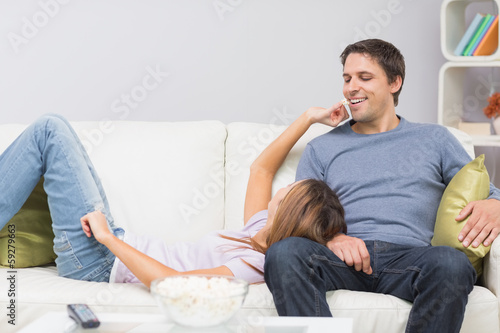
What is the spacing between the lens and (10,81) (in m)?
3.02

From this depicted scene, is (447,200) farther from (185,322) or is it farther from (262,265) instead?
(185,322)

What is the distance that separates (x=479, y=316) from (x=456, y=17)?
169cm

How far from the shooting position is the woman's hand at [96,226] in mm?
1722

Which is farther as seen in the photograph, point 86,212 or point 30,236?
point 30,236

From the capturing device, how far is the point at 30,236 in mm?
2031

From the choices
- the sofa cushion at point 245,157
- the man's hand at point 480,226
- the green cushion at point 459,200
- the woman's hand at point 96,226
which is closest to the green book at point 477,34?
the sofa cushion at point 245,157

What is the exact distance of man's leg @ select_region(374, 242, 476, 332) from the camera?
155 centimetres

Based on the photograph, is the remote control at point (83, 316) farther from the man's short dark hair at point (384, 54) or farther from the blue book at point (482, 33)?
the blue book at point (482, 33)

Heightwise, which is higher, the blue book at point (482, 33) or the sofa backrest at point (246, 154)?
the blue book at point (482, 33)

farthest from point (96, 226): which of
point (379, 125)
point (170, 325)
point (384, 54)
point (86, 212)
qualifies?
point (384, 54)

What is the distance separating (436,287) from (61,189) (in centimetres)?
115

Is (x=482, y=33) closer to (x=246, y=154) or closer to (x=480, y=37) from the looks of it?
(x=480, y=37)

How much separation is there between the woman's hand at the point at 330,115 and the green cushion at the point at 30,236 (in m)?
1.00

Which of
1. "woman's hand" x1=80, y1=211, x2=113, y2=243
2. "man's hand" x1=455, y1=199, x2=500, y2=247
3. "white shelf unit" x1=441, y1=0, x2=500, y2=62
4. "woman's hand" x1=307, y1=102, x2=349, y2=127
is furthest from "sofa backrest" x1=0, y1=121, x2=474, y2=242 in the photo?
"white shelf unit" x1=441, y1=0, x2=500, y2=62
